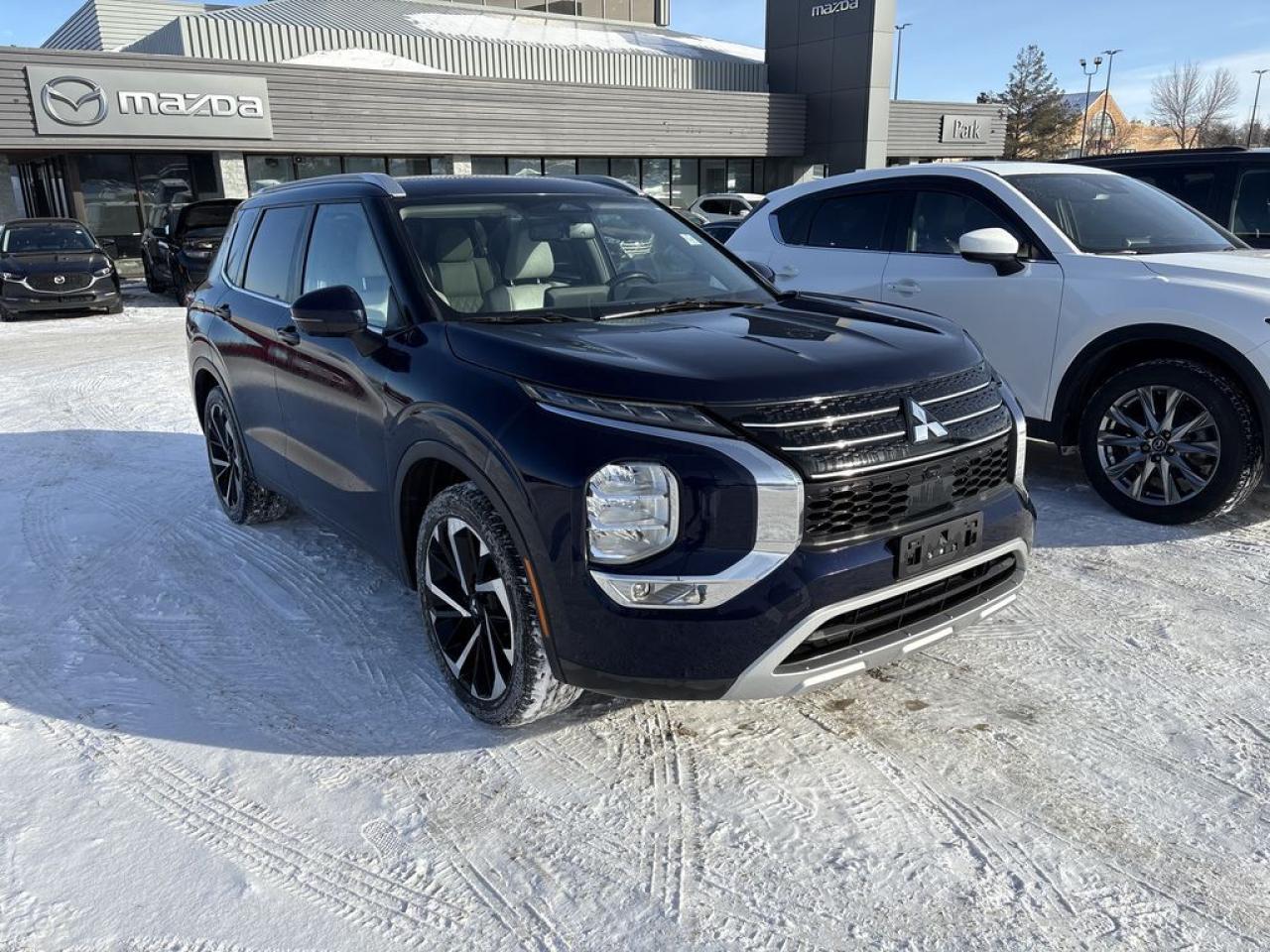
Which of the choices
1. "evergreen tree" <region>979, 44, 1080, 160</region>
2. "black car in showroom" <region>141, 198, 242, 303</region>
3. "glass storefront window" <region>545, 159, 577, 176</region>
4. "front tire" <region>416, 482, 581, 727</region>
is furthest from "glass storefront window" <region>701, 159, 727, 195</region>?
"evergreen tree" <region>979, 44, 1080, 160</region>

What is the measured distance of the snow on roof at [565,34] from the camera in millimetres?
32688

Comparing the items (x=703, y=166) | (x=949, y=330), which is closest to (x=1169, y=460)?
(x=949, y=330)

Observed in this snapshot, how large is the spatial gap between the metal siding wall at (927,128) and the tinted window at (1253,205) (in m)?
26.0

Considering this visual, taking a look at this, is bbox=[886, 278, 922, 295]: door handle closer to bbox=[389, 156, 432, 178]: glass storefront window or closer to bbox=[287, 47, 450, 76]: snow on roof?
bbox=[287, 47, 450, 76]: snow on roof

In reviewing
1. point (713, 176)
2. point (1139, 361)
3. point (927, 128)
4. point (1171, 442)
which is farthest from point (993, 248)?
point (927, 128)

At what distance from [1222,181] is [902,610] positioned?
255 inches

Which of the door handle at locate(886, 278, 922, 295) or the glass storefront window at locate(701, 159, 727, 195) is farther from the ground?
the glass storefront window at locate(701, 159, 727, 195)

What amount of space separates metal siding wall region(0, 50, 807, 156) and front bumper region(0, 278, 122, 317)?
599 cm

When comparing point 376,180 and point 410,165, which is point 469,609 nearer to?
point 376,180

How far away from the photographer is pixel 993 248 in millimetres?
5141

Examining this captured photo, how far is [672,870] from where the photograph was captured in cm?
253

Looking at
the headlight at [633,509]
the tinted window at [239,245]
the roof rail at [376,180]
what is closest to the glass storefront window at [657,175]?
the tinted window at [239,245]

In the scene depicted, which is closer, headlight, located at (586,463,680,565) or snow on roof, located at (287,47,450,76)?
headlight, located at (586,463,680,565)

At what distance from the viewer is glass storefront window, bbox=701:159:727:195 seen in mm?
29688
